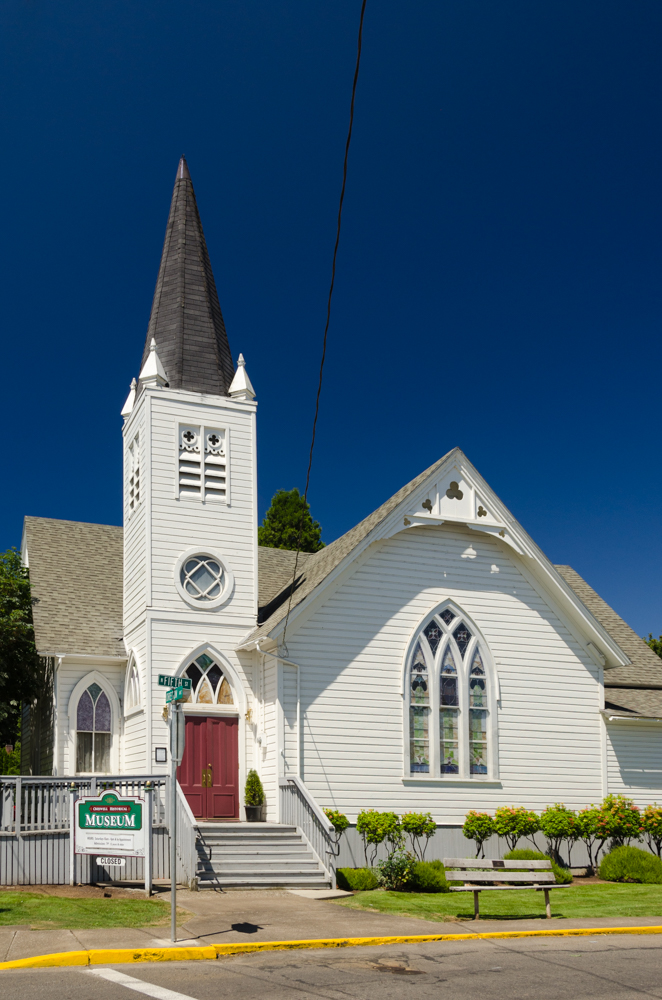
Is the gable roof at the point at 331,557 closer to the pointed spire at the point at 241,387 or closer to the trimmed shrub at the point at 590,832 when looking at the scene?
the pointed spire at the point at 241,387

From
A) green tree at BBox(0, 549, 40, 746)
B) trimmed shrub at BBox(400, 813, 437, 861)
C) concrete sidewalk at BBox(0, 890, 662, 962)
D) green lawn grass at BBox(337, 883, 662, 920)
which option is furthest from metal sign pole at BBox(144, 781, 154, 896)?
green tree at BBox(0, 549, 40, 746)

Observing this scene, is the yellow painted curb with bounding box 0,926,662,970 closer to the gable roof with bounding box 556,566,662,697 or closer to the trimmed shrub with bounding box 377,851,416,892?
the trimmed shrub with bounding box 377,851,416,892

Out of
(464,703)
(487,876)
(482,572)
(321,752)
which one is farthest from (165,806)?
(482,572)

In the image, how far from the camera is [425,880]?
17.1 meters

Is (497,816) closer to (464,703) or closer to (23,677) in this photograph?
(464,703)

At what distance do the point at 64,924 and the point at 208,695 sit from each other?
893cm

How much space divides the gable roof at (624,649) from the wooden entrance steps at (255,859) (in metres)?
9.58

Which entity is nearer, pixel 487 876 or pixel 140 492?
pixel 487 876

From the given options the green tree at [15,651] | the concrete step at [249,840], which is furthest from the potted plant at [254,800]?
the green tree at [15,651]

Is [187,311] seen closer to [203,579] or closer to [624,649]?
[203,579]

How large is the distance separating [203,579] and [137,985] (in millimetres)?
12785

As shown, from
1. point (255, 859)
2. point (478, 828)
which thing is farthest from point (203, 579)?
point (478, 828)

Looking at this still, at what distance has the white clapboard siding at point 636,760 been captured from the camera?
901 inches

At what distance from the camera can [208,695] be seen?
20.9 metres
